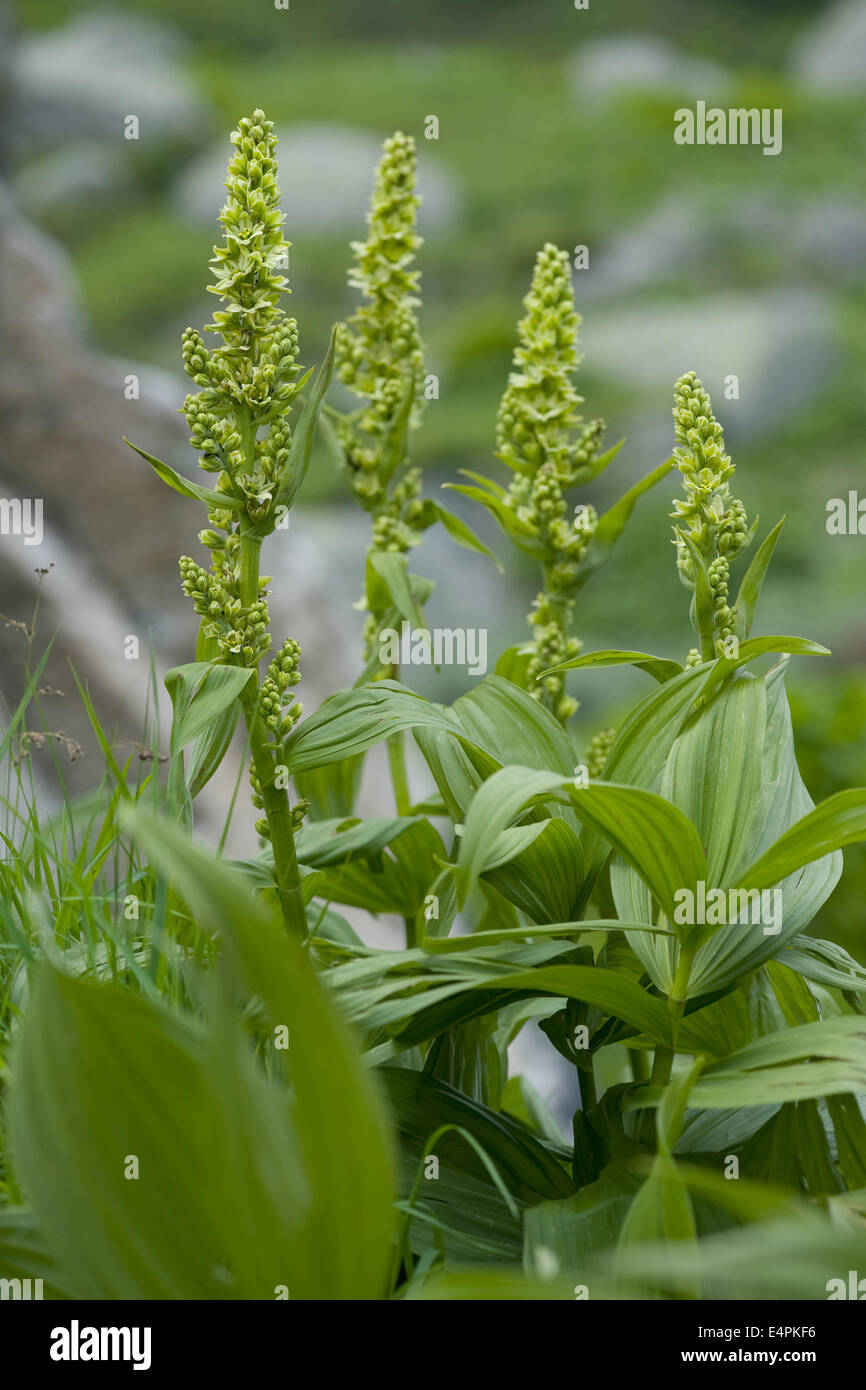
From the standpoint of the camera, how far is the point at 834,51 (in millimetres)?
6762

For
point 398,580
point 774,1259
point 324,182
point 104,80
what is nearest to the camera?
point 774,1259

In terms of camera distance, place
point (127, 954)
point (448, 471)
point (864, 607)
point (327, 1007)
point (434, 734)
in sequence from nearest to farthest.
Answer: point (327, 1007) → point (127, 954) → point (434, 734) → point (864, 607) → point (448, 471)

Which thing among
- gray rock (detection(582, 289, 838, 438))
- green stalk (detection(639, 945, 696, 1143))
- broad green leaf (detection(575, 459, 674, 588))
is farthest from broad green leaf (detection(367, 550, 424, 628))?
gray rock (detection(582, 289, 838, 438))

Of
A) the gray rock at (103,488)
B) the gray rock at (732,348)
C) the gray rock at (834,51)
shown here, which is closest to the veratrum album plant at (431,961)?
the gray rock at (103,488)

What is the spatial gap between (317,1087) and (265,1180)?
0.15 feet

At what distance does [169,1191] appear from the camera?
1.61ft

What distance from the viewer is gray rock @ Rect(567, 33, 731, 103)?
6.61 m

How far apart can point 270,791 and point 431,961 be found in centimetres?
15

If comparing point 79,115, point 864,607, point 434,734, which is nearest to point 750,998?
point 434,734

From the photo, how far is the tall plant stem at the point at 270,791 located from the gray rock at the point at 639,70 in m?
6.75

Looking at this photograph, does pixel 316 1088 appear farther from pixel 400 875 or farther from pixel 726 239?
pixel 726 239

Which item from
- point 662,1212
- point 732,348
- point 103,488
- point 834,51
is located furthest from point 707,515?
point 834,51

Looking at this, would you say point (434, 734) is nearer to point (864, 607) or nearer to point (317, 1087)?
point (317, 1087)

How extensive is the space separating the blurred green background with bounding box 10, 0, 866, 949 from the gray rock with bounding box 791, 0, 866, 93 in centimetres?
2
